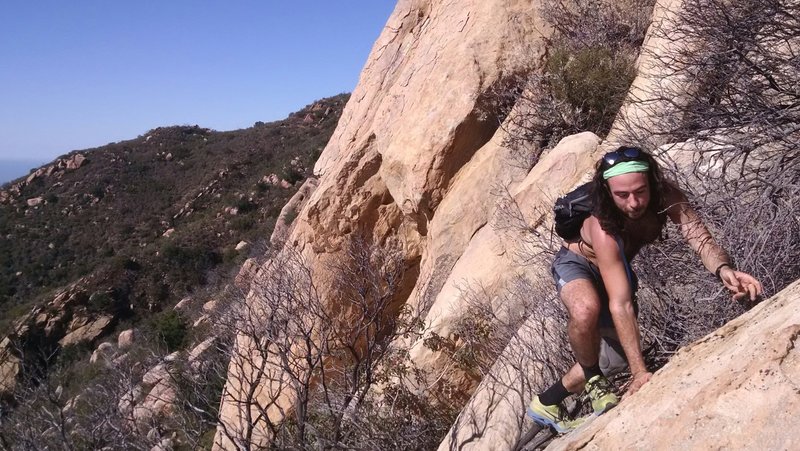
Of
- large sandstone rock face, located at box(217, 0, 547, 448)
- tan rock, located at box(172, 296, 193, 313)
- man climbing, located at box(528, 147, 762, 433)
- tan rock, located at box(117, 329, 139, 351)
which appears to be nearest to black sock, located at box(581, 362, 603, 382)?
man climbing, located at box(528, 147, 762, 433)

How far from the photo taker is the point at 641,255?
11.7 ft

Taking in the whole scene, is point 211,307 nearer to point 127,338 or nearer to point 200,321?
point 200,321

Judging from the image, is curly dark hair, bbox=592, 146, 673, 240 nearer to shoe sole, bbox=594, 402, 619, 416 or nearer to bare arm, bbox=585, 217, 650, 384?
bare arm, bbox=585, 217, 650, 384

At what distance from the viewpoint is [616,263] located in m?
2.12

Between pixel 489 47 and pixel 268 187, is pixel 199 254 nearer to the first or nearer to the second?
pixel 268 187

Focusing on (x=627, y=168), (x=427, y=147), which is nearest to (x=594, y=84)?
(x=427, y=147)

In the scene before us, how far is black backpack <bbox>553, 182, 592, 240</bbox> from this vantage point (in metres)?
2.28

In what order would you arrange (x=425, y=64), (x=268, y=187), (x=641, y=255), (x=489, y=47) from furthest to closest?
(x=268, y=187) < (x=425, y=64) < (x=489, y=47) < (x=641, y=255)

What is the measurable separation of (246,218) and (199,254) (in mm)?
2859

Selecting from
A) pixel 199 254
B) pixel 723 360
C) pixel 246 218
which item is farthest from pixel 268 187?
pixel 723 360

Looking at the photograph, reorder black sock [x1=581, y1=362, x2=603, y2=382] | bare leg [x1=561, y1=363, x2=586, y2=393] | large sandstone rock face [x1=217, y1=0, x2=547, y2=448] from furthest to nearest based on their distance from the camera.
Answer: large sandstone rock face [x1=217, y1=0, x2=547, y2=448] < bare leg [x1=561, y1=363, x2=586, y2=393] < black sock [x1=581, y1=362, x2=603, y2=382]

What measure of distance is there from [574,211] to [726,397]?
918 millimetres

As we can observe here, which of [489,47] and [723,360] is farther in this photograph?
[489,47]

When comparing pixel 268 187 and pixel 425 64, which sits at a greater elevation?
pixel 268 187
